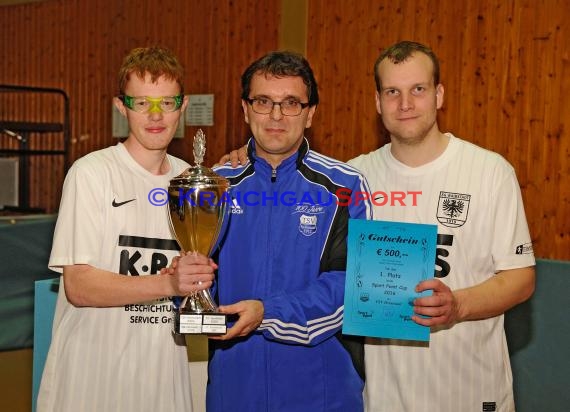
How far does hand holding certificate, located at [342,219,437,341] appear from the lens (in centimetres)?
218

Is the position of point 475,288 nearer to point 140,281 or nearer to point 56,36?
point 140,281

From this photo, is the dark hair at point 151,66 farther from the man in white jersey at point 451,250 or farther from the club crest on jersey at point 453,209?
the club crest on jersey at point 453,209

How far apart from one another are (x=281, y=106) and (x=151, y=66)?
46 cm

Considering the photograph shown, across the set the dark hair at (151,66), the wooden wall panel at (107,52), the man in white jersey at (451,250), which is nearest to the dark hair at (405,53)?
the man in white jersey at (451,250)

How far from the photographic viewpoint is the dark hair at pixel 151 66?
7.46 feet

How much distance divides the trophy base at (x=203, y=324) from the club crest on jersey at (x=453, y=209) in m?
0.87

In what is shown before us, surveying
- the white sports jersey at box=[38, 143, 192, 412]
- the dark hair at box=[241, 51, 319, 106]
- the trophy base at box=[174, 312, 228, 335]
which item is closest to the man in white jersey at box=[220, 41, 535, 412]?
the dark hair at box=[241, 51, 319, 106]

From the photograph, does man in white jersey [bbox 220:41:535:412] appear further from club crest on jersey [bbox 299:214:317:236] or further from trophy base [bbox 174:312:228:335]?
trophy base [bbox 174:312:228:335]

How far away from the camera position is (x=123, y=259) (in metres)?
2.23

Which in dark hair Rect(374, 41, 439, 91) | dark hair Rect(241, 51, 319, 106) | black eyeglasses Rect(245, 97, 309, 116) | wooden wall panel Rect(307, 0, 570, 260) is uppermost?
wooden wall panel Rect(307, 0, 570, 260)

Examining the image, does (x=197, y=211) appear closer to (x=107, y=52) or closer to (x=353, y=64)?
(x=353, y=64)

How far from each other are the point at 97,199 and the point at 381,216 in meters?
0.98

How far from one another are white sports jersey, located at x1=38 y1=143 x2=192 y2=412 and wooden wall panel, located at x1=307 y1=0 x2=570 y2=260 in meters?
4.65

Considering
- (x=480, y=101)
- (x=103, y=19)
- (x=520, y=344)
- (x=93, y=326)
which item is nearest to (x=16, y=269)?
(x=93, y=326)
